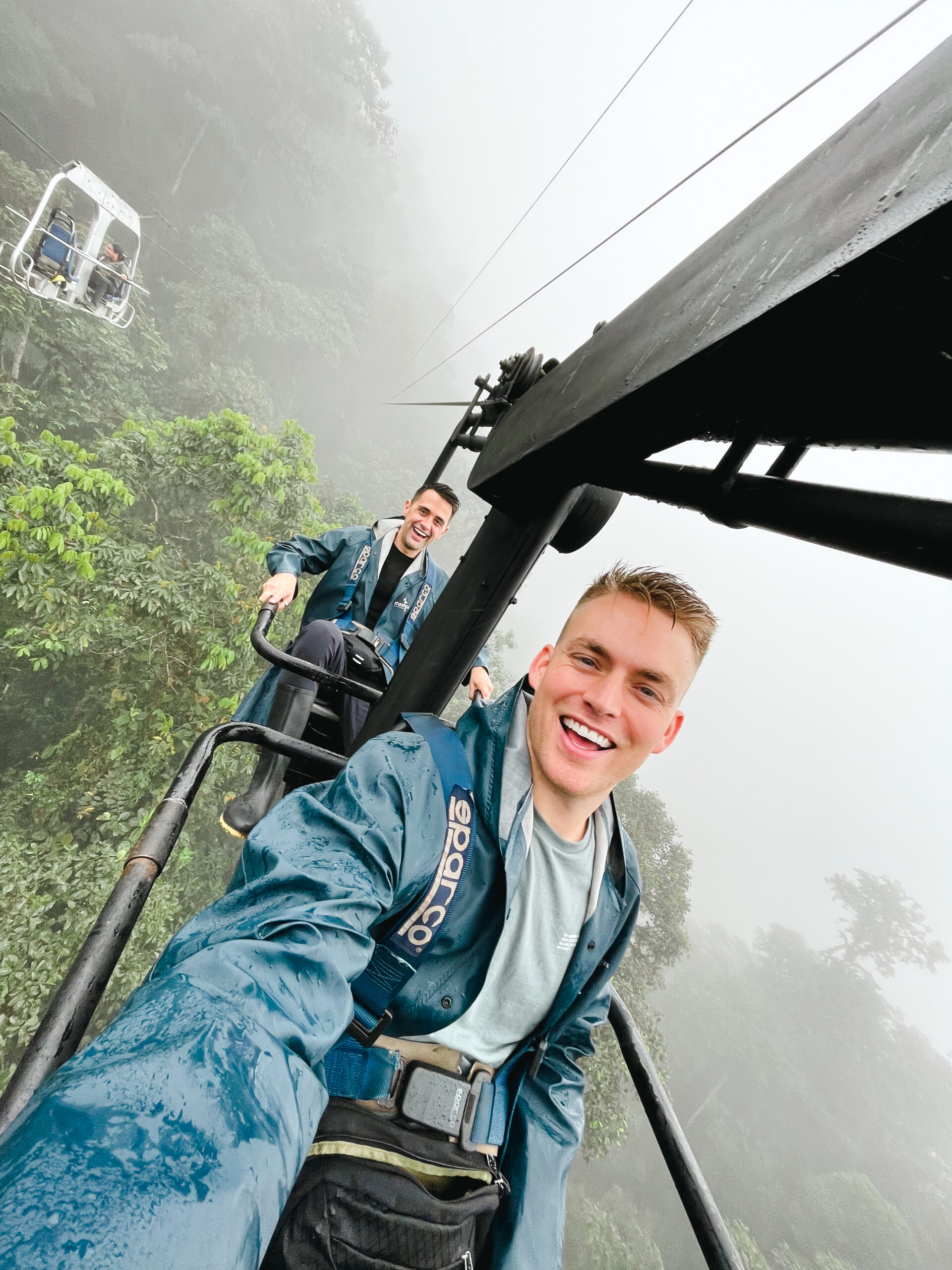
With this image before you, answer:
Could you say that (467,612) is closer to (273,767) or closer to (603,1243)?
(273,767)

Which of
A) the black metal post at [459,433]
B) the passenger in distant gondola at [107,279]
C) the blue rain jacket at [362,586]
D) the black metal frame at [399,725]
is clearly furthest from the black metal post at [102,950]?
the passenger in distant gondola at [107,279]

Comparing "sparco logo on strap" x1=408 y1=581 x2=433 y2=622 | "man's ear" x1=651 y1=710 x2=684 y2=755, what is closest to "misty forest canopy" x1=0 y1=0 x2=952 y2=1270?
"sparco logo on strap" x1=408 y1=581 x2=433 y2=622

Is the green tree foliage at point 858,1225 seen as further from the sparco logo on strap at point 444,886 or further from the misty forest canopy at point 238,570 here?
the sparco logo on strap at point 444,886

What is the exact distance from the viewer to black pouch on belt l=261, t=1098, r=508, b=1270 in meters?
0.97

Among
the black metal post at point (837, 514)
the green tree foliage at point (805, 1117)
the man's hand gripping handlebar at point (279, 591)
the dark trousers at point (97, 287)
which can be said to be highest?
the dark trousers at point (97, 287)

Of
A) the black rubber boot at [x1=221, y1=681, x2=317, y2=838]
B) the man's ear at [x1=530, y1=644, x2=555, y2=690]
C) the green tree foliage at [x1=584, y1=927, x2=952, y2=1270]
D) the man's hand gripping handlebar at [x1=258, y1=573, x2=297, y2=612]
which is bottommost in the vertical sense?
the green tree foliage at [x1=584, y1=927, x2=952, y2=1270]

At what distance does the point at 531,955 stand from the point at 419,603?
90.1 inches

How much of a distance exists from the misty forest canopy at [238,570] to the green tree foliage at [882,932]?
17 cm

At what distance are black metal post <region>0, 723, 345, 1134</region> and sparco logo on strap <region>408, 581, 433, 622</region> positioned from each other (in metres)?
1.69

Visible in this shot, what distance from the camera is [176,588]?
6.36m

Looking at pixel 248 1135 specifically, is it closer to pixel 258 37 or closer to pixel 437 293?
pixel 258 37

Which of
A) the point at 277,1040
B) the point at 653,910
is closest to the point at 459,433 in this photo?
the point at 277,1040

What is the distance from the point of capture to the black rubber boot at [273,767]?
93.4 inches

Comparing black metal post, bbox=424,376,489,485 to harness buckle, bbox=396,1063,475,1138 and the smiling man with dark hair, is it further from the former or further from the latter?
harness buckle, bbox=396,1063,475,1138
